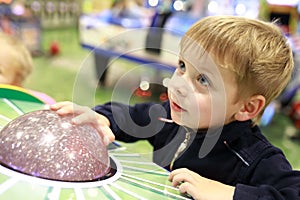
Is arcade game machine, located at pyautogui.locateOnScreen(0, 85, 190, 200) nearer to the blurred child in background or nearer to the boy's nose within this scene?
the boy's nose

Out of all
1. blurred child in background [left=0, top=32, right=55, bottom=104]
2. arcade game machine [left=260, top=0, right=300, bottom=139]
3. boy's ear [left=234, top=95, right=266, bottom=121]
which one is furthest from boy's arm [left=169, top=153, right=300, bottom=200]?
arcade game machine [left=260, top=0, right=300, bottom=139]

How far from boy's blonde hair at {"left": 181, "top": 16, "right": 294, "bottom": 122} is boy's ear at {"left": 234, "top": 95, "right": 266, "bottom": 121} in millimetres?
12

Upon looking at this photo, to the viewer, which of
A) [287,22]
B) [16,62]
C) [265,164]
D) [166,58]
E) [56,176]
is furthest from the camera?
[287,22]

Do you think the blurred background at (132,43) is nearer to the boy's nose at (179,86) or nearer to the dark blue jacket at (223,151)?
the dark blue jacket at (223,151)

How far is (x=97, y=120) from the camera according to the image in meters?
0.85

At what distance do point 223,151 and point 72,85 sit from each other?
2.34 meters

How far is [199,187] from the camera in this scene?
2.32 ft

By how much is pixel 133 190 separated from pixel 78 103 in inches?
7.7

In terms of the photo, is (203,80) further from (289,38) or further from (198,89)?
(289,38)

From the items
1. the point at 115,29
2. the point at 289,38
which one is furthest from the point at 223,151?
the point at 115,29

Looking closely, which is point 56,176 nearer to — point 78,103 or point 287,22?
point 78,103

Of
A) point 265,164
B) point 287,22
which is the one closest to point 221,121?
point 265,164

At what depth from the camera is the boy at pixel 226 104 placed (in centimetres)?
78

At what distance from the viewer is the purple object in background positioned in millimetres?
682
